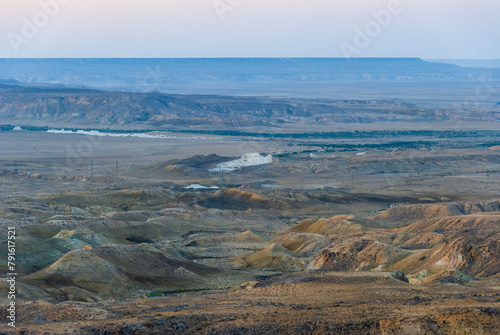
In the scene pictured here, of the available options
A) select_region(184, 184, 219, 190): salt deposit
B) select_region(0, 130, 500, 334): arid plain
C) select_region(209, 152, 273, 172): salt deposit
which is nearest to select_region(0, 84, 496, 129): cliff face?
select_region(0, 130, 500, 334): arid plain

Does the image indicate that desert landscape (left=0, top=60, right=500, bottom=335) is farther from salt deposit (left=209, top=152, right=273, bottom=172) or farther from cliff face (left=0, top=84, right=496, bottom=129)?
cliff face (left=0, top=84, right=496, bottom=129)

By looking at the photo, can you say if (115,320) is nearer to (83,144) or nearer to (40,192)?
(40,192)

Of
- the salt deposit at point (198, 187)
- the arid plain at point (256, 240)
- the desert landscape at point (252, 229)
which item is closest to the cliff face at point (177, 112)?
the desert landscape at point (252, 229)

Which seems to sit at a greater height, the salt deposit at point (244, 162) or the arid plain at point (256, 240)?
the arid plain at point (256, 240)

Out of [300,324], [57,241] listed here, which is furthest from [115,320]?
[57,241]

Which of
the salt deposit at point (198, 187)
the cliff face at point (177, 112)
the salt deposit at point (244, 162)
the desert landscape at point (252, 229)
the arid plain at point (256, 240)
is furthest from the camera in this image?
the cliff face at point (177, 112)

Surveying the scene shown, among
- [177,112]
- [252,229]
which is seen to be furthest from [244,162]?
[177,112]

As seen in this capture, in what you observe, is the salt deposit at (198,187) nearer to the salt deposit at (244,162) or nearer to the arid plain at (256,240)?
the arid plain at (256,240)

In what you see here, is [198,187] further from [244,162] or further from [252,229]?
[252,229]
